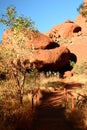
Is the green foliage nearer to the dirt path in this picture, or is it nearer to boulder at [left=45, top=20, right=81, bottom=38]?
the dirt path

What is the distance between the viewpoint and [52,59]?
1379 inches

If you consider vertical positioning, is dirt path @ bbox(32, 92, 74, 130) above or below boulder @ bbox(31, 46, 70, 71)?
below

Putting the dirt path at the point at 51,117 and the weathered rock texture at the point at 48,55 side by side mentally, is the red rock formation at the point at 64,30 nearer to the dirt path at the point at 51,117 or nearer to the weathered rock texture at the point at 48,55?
the weathered rock texture at the point at 48,55

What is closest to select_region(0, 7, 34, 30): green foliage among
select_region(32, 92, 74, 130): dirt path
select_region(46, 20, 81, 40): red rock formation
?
select_region(32, 92, 74, 130): dirt path

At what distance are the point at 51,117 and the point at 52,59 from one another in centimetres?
1939

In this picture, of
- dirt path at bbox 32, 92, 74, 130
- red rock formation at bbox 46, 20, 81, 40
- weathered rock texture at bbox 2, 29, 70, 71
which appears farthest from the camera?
red rock formation at bbox 46, 20, 81, 40

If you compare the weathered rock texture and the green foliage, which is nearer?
the green foliage

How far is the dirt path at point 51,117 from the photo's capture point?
13.8m

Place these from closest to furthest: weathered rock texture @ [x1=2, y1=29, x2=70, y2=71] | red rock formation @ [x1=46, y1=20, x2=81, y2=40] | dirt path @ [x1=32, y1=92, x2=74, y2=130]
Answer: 1. dirt path @ [x1=32, y1=92, x2=74, y2=130]
2. weathered rock texture @ [x1=2, y1=29, x2=70, y2=71]
3. red rock formation @ [x1=46, y1=20, x2=81, y2=40]

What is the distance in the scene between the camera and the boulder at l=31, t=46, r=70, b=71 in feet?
111

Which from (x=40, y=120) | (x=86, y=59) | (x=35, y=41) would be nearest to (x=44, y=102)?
(x=40, y=120)

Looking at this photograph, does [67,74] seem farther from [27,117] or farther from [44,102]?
[27,117]

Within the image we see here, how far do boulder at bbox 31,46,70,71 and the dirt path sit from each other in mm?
12849

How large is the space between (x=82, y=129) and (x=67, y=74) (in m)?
24.1
